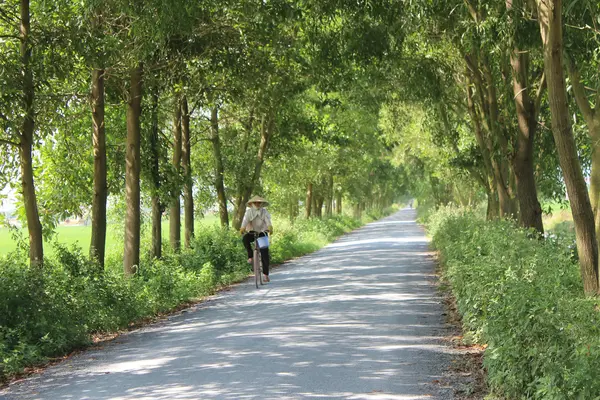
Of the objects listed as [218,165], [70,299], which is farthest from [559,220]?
[70,299]

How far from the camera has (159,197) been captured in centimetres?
1902

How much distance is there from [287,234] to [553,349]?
88.2 ft

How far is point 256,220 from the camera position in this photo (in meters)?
16.9

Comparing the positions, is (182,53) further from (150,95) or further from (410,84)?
(410,84)

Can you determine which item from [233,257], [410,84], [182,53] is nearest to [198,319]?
[182,53]

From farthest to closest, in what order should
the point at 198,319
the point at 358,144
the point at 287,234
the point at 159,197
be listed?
the point at 358,144 < the point at 287,234 < the point at 159,197 < the point at 198,319

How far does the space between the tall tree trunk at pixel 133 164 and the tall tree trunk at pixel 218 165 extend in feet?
32.2

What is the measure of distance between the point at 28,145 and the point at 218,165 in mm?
15145

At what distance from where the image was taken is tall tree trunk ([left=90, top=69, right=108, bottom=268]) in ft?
46.2

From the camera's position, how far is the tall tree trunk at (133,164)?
15.5m

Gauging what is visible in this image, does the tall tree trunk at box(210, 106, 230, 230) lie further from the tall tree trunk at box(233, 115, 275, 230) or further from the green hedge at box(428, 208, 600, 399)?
the green hedge at box(428, 208, 600, 399)

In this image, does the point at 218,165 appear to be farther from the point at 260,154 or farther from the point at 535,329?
the point at 535,329

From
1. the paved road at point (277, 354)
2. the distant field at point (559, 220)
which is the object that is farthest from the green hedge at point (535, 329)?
the distant field at point (559, 220)

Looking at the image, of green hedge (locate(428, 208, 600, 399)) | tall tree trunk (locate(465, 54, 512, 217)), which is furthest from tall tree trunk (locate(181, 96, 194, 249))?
green hedge (locate(428, 208, 600, 399))
